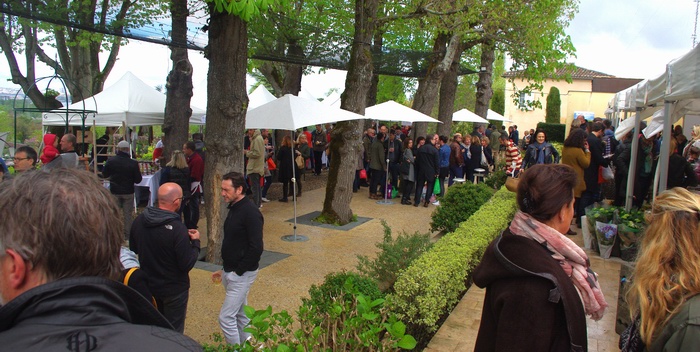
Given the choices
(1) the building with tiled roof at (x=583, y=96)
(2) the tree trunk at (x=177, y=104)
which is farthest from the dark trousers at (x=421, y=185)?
(1) the building with tiled roof at (x=583, y=96)

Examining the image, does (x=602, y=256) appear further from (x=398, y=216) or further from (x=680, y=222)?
(x=680, y=222)

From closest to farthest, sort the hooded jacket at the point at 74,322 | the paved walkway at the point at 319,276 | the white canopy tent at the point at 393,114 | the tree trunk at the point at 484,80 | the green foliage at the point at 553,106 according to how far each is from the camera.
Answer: the hooded jacket at the point at 74,322, the paved walkway at the point at 319,276, the white canopy tent at the point at 393,114, the tree trunk at the point at 484,80, the green foliage at the point at 553,106

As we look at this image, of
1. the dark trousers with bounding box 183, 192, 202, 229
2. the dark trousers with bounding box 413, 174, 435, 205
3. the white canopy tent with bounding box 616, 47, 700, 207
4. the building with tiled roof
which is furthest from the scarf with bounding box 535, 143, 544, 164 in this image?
the building with tiled roof

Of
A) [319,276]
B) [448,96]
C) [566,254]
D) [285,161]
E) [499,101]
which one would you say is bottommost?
[319,276]

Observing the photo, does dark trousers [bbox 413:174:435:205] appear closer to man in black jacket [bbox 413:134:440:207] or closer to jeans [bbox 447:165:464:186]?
man in black jacket [bbox 413:134:440:207]

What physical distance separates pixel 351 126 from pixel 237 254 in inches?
254

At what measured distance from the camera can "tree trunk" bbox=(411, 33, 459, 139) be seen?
15.2 meters

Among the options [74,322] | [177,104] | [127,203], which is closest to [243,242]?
[74,322]

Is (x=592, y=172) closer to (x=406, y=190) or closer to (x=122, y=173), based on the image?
(x=406, y=190)

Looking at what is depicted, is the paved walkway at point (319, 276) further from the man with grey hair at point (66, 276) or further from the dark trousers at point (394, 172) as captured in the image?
the man with grey hair at point (66, 276)

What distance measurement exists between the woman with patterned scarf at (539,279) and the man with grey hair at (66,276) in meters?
1.36

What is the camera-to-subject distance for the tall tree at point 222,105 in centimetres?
735

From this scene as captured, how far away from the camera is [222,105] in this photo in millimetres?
7387

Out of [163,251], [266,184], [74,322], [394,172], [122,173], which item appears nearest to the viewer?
[74,322]
